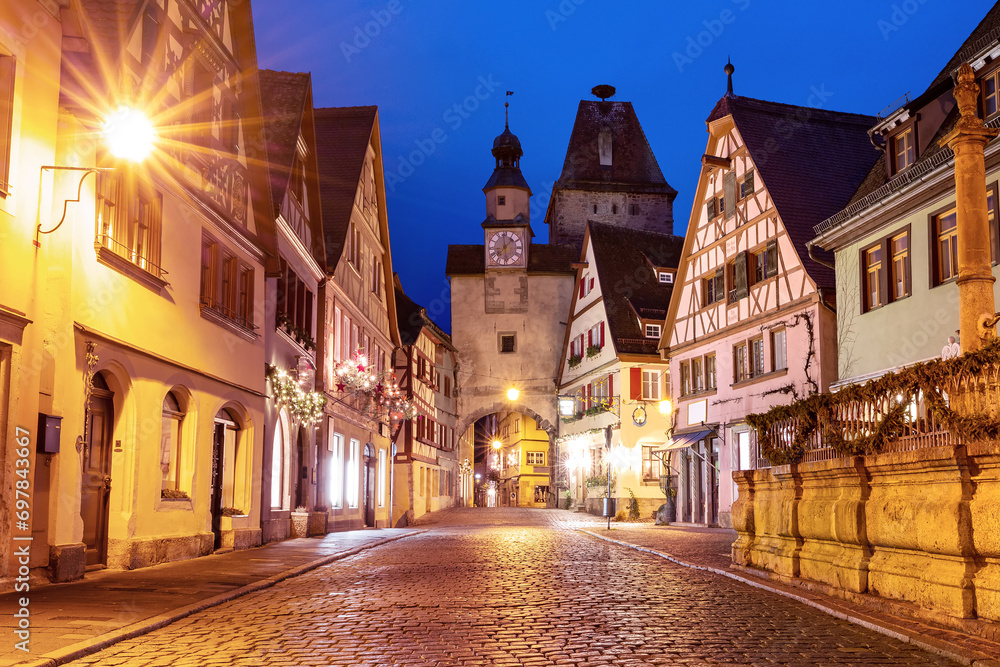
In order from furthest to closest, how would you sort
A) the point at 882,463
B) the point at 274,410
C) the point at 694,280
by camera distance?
the point at 694,280 → the point at 274,410 → the point at 882,463

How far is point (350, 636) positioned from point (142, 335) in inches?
293

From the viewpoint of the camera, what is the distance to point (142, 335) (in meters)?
14.1

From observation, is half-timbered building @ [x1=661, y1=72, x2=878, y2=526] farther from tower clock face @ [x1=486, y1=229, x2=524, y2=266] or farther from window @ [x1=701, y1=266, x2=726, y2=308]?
tower clock face @ [x1=486, y1=229, x2=524, y2=266]

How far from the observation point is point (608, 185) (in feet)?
224

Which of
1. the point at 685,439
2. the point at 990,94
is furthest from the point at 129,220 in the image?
the point at 685,439

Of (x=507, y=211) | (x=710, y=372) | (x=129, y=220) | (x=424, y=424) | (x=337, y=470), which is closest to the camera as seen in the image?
(x=129, y=220)

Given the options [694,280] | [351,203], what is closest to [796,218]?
[694,280]

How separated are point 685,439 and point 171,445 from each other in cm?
2238

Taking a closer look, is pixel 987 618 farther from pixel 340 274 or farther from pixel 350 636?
pixel 340 274

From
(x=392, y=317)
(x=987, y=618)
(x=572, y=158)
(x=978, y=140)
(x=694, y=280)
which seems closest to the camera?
(x=987, y=618)

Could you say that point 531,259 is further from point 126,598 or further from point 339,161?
point 126,598

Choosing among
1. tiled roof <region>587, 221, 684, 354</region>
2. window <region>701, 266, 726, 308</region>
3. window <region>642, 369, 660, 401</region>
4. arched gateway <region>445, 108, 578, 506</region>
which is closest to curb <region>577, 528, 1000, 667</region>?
window <region>701, 266, 726, 308</region>

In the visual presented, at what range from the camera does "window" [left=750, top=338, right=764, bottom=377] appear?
29.9m

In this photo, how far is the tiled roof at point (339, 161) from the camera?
1093 inches
